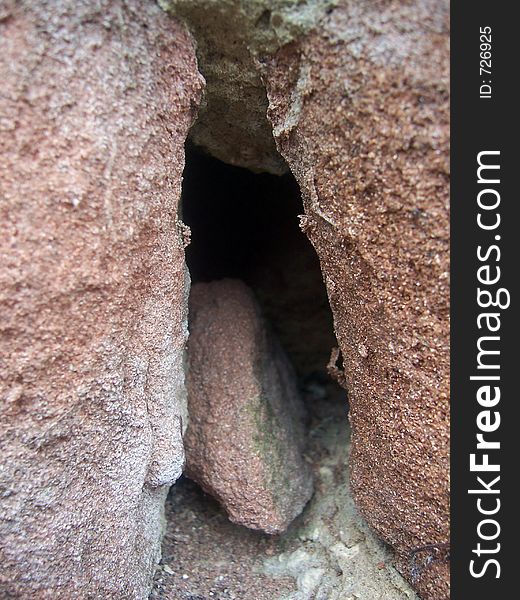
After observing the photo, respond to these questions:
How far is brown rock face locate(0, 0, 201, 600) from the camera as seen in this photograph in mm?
679

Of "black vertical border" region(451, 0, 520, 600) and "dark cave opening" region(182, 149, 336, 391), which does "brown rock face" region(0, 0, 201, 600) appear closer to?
"black vertical border" region(451, 0, 520, 600)

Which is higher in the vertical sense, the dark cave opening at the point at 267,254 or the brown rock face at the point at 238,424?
the dark cave opening at the point at 267,254

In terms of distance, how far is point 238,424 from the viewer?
1058 millimetres

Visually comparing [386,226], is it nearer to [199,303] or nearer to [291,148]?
[291,148]

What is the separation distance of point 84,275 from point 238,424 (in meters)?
0.46

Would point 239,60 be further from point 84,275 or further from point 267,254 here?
point 267,254

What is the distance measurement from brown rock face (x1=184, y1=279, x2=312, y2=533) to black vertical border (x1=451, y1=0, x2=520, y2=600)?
347 millimetres

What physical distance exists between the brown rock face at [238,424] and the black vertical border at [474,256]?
0.35m

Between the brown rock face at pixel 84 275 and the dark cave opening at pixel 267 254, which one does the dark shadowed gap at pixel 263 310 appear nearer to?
the dark cave opening at pixel 267 254

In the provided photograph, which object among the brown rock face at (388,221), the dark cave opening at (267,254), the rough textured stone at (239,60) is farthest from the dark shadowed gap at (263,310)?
the brown rock face at (388,221)

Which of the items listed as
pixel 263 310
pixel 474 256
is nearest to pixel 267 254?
pixel 263 310

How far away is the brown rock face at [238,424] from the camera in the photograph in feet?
3.42

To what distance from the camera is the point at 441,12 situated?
673 mm

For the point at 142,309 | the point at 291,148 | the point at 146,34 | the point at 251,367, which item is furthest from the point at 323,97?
the point at 251,367
